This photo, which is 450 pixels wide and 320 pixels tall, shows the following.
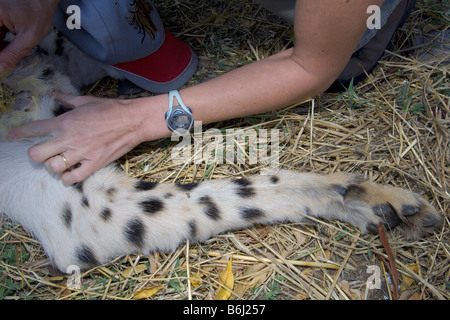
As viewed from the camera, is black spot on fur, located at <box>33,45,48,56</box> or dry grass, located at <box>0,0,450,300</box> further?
black spot on fur, located at <box>33,45,48,56</box>

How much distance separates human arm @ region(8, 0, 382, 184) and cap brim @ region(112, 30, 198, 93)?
Result: 1.75 feet

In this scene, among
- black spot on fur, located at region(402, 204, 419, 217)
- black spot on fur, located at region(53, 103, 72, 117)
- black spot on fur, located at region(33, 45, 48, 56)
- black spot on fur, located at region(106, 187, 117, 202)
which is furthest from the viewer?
black spot on fur, located at region(33, 45, 48, 56)

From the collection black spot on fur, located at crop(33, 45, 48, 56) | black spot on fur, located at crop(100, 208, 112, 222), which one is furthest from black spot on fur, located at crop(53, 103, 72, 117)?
black spot on fur, located at crop(100, 208, 112, 222)

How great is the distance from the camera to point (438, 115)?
7.38ft

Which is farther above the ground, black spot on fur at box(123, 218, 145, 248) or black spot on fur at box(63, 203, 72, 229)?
black spot on fur at box(63, 203, 72, 229)

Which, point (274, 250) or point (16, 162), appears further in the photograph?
point (16, 162)

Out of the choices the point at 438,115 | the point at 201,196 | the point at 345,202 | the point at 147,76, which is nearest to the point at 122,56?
the point at 147,76

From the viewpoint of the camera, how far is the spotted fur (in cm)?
190

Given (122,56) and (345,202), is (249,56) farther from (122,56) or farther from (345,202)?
(345,202)

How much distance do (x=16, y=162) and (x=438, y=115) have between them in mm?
2550

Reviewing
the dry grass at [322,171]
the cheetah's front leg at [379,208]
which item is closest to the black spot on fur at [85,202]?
the dry grass at [322,171]

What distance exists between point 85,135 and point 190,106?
0.57m

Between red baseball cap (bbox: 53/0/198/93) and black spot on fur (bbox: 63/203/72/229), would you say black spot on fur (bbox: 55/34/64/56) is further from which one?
black spot on fur (bbox: 63/203/72/229)
